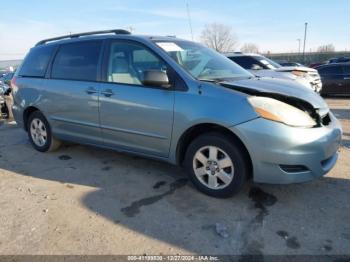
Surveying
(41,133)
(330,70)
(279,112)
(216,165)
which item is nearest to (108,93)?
(216,165)

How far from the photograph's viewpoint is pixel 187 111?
3637 mm

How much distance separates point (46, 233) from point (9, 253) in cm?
36

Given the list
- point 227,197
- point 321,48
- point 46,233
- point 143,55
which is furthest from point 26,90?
point 321,48

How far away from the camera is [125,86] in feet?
13.7

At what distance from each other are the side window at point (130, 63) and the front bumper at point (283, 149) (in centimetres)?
130

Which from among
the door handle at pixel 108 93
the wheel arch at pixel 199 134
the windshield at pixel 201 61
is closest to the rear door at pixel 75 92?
the door handle at pixel 108 93

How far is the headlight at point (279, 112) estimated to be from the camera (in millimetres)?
3266

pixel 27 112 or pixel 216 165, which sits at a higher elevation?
pixel 27 112

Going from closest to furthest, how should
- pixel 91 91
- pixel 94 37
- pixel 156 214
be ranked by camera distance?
1. pixel 156 214
2. pixel 91 91
3. pixel 94 37

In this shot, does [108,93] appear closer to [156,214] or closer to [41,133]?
[156,214]

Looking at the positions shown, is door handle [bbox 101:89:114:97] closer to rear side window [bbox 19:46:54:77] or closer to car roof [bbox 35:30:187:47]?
car roof [bbox 35:30:187:47]

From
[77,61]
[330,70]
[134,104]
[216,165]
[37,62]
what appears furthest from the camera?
[330,70]

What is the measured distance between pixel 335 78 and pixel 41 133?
12.0 metres

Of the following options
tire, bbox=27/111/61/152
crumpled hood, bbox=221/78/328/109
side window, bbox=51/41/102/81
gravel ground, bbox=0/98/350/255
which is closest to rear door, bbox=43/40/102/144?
side window, bbox=51/41/102/81
